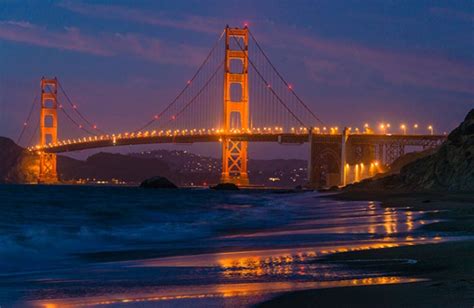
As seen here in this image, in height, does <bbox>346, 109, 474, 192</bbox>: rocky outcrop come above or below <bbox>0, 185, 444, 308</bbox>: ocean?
above

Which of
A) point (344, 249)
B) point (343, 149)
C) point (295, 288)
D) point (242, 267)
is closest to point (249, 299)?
point (295, 288)

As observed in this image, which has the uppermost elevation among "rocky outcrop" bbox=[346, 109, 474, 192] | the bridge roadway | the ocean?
the bridge roadway

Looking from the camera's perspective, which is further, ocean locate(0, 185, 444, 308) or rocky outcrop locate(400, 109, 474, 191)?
rocky outcrop locate(400, 109, 474, 191)

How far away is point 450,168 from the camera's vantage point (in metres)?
34.9

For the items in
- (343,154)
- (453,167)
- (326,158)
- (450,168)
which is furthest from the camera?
(326,158)

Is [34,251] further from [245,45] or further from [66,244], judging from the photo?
[245,45]

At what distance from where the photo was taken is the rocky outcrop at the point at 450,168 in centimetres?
3225

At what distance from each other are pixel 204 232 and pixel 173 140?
54.3m

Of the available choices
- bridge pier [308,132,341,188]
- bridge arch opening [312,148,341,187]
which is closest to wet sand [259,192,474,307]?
bridge pier [308,132,341,188]

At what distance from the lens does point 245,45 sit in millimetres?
84125

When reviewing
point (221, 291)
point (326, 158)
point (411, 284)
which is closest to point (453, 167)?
point (411, 284)

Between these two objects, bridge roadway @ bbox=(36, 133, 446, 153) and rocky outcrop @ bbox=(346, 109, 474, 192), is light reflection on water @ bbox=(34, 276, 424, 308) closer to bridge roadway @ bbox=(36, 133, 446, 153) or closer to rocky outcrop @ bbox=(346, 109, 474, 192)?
rocky outcrop @ bbox=(346, 109, 474, 192)

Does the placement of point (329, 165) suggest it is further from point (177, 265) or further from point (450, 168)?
point (177, 265)

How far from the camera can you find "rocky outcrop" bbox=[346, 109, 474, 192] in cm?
3225
